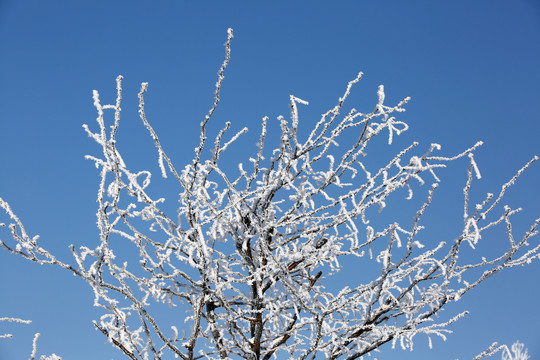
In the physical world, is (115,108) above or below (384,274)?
above

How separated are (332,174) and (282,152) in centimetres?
55

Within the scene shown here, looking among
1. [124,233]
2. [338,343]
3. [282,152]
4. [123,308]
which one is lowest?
[338,343]

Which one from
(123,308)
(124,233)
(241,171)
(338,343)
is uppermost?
(241,171)

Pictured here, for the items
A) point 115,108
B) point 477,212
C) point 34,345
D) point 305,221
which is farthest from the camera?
point 305,221

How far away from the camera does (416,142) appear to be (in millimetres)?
3412

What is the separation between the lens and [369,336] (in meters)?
3.58

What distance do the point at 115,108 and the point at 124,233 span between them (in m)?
1.32

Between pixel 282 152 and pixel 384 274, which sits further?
pixel 282 152

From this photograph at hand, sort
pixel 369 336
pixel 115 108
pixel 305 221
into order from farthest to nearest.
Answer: pixel 305 221 < pixel 369 336 < pixel 115 108

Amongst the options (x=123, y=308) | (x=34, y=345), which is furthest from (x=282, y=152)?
(x=34, y=345)

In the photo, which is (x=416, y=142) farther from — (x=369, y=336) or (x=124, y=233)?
(x=124, y=233)

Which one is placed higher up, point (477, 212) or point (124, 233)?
point (124, 233)

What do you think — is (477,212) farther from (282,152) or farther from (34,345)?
(34,345)

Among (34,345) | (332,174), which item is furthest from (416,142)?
(34,345)
